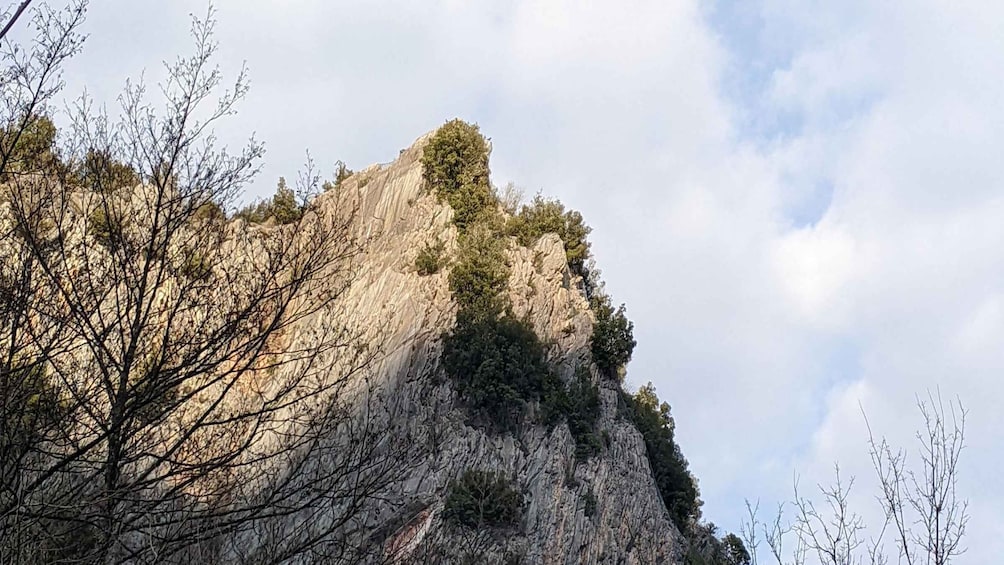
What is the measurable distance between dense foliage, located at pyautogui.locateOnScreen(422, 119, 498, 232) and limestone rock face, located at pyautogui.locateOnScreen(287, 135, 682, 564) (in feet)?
2.05

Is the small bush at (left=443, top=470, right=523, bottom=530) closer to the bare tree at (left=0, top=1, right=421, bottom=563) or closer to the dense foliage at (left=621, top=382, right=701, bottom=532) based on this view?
the dense foliage at (left=621, top=382, right=701, bottom=532)

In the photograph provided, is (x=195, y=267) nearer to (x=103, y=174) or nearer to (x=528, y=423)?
(x=103, y=174)

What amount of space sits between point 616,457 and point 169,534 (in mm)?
24420

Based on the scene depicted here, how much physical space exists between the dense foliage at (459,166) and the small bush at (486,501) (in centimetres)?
1230

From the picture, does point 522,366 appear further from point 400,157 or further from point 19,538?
point 19,538

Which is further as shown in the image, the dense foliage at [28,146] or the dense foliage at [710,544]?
the dense foliage at [710,544]

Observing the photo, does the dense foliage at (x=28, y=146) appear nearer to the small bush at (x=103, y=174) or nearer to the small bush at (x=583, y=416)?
the small bush at (x=103, y=174)

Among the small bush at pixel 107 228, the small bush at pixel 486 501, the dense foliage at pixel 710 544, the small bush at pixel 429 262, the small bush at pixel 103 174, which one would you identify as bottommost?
the small bush at pixel 107 228

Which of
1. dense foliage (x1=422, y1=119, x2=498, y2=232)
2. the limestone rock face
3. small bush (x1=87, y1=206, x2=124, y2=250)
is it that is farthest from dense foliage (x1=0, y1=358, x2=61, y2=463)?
dense foliage (x1=422, y1=119, x2=498, y2=232)

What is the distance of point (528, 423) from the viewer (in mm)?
29328

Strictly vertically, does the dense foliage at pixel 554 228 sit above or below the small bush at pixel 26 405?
above

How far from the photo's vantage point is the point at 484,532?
24.9m

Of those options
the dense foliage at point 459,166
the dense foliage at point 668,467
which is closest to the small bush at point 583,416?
the dense foliage at point 668,467

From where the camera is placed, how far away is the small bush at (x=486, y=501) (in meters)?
25.2
